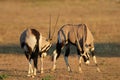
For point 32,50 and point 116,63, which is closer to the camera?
point 32,50

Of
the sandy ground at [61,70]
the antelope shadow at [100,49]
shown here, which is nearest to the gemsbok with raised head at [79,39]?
the sandy ground at [61,70]

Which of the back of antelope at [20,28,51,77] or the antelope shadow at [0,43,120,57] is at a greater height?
the back of antelope at [20,28,51,77]

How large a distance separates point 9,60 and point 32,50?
4865mm

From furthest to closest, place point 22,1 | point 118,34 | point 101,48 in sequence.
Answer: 1. point 22,1
2. point 118,34
3. point 101,48

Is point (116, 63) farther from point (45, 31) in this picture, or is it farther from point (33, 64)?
point (45, 31)

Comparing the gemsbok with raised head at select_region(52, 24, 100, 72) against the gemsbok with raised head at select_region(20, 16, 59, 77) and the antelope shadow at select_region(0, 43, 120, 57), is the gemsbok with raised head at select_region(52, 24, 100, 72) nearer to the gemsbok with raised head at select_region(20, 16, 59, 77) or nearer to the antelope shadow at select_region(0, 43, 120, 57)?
the gemsbok with raised head at select_region(20, 16, 59, 77)

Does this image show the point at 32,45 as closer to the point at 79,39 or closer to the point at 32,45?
the point at 32,45

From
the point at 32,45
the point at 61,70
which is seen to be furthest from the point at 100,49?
the point at 32,45

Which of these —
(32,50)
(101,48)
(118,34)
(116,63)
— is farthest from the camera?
(118,34)

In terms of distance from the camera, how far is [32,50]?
1481cm

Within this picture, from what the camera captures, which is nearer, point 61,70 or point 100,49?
point 61,70

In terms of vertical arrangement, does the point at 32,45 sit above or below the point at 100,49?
above

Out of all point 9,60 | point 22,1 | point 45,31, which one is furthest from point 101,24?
point 22,1

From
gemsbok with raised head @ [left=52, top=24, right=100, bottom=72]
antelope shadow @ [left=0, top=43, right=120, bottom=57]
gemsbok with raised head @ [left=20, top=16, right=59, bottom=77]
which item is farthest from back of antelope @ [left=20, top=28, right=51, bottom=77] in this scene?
antelope shadow @ [left=0, top=43, right=120, bottom=57]
